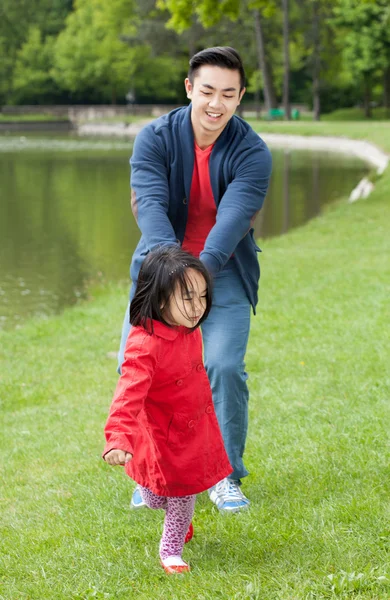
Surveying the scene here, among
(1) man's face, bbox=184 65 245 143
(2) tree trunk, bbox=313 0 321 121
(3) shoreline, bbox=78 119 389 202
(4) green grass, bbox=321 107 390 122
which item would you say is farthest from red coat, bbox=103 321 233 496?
(2) tree trunk, bbox=313 0 321 121

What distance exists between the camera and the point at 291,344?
730 centimetres

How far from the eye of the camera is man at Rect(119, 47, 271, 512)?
383cm

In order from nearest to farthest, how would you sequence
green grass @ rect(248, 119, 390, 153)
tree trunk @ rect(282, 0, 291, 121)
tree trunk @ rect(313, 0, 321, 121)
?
green grass @ rect(248, 119, 390, 153), tree trunk @ rect(282, 0, 291, 121), tree trunk @ rect(313, 0, 321, 121)

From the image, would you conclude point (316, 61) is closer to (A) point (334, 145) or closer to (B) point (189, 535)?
(A) point (334, 145)

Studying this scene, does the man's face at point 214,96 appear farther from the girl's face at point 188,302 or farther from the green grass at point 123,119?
the green grass at point 123,119

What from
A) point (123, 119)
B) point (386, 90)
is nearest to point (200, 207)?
point (386, 90)

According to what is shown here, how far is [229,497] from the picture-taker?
4043mm

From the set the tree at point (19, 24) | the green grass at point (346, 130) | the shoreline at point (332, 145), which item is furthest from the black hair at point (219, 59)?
the tree at point (19, 24)

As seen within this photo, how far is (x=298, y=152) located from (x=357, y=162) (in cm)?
723

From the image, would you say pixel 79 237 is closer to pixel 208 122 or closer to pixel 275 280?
pixel 275 280

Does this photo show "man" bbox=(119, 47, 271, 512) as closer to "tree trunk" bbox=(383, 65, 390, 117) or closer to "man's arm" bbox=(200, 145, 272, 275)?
"man's arm" bbox=(200, 145, 272, 275)

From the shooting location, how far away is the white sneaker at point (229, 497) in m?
4.01

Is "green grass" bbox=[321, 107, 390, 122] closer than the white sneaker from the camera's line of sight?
No

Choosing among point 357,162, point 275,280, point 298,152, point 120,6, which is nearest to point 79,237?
point 275,280
